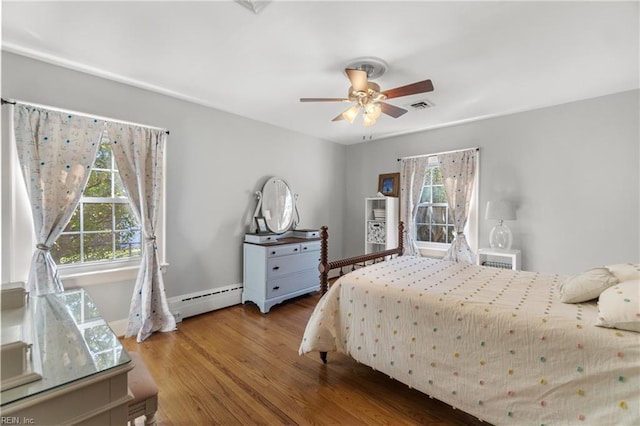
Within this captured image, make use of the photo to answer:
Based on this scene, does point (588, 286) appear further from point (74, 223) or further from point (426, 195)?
point (74, 223)

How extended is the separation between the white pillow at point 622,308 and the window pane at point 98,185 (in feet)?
12.6

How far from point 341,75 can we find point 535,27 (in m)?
1.42

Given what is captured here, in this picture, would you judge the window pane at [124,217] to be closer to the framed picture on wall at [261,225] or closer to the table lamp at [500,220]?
the framed picture on wall at [261,225]

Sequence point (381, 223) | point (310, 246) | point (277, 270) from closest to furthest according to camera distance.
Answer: point (277, 270)
point (310, 246)
point (381, 223)

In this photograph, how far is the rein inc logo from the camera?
0.68 meters

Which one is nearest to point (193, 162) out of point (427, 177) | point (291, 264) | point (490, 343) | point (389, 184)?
point (291, 264)

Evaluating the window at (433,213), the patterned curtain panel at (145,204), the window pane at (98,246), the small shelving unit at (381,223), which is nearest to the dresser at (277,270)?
the patterned curtain panel at (145,204)

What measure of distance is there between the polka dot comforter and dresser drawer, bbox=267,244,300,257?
53.5 inches

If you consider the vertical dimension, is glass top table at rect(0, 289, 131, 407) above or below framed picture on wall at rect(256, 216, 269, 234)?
below

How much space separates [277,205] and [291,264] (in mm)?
915

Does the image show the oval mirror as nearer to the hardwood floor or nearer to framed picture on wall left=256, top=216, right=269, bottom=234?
framed picture on wall left=256, top=216, right=269, bottom=234

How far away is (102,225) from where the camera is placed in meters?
2.78

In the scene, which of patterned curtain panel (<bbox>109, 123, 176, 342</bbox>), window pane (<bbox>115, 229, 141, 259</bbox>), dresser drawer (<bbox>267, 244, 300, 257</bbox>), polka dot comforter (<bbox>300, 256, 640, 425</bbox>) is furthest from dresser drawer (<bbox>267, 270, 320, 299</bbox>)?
window pane (<bbox>115, 229, 141, 259</bbox>)

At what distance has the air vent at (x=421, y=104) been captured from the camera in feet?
10.2
